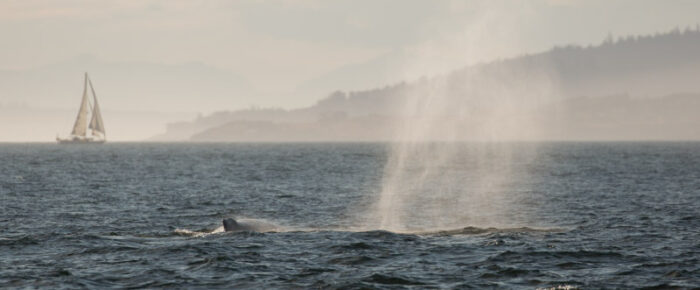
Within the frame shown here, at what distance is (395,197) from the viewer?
68062 mm

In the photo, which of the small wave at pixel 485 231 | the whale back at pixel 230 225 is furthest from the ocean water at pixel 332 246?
the whale back at pixel 230 225

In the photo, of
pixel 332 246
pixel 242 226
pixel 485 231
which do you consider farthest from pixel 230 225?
pixel 485 231

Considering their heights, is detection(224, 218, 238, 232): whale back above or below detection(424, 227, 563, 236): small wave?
above

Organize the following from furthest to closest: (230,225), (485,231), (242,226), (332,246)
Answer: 1. (242,226)
2. (230,225)
3. (485,231)
4. (332,246)

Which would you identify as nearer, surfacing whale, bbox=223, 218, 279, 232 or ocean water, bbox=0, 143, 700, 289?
ocean water, bbox=0, 143, 700, 289

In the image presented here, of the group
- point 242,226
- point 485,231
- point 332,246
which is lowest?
point 332,246

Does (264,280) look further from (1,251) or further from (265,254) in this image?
(1,251)

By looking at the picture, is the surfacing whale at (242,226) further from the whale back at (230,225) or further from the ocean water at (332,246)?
the ocean water at (332,246)

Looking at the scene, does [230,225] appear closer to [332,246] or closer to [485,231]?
[332,246]

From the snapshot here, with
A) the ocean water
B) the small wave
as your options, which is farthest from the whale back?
the small wave

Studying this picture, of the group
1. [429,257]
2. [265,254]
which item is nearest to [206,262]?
[265,254]

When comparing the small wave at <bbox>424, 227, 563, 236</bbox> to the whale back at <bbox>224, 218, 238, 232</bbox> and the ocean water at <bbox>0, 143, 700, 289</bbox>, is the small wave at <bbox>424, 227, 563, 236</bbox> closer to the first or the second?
the ocean water at <bbox>0, 143, 700, 289</bbox>

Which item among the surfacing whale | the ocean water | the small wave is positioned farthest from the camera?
the surfacing whale

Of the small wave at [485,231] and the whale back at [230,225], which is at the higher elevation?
the whale back at [230,225]
